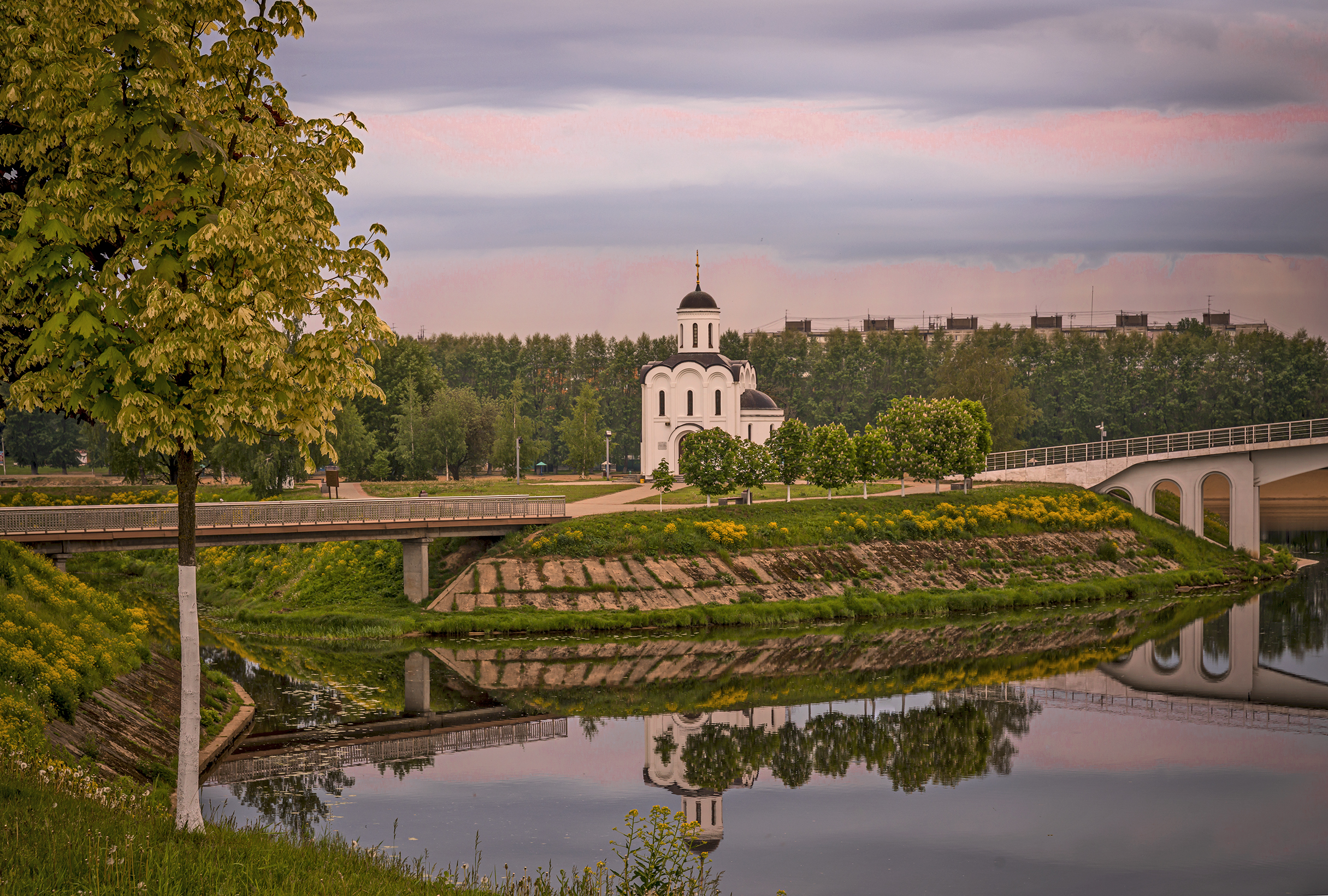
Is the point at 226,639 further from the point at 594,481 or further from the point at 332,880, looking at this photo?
the point at 594,481

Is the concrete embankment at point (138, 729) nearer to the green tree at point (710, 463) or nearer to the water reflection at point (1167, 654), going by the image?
the water reflection at point (1167, 654)

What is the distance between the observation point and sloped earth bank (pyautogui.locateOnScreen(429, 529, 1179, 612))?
146 feet

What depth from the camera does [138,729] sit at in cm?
2277

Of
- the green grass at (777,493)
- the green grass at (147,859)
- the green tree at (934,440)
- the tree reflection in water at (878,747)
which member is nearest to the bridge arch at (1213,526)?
the green tree at (934,440)

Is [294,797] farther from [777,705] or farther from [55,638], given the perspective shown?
[777,705]

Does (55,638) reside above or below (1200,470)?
below

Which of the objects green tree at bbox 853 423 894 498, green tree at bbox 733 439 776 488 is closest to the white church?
green tree at bbox 853 423 894 498

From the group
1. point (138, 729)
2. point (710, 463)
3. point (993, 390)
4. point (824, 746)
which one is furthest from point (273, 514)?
point (993, 390)

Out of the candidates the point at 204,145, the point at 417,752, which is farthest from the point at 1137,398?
the point at 204,145

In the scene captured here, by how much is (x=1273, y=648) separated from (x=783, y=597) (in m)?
17.9

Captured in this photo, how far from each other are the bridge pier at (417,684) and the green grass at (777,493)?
23.5 m

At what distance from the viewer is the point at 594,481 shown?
8312 centimetres

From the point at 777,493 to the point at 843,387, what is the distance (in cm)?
4741

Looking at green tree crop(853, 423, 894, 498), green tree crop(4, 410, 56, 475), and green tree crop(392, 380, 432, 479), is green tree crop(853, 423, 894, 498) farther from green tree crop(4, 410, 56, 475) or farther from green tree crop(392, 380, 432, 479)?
green tree crop(4, 410, 56, 475)
